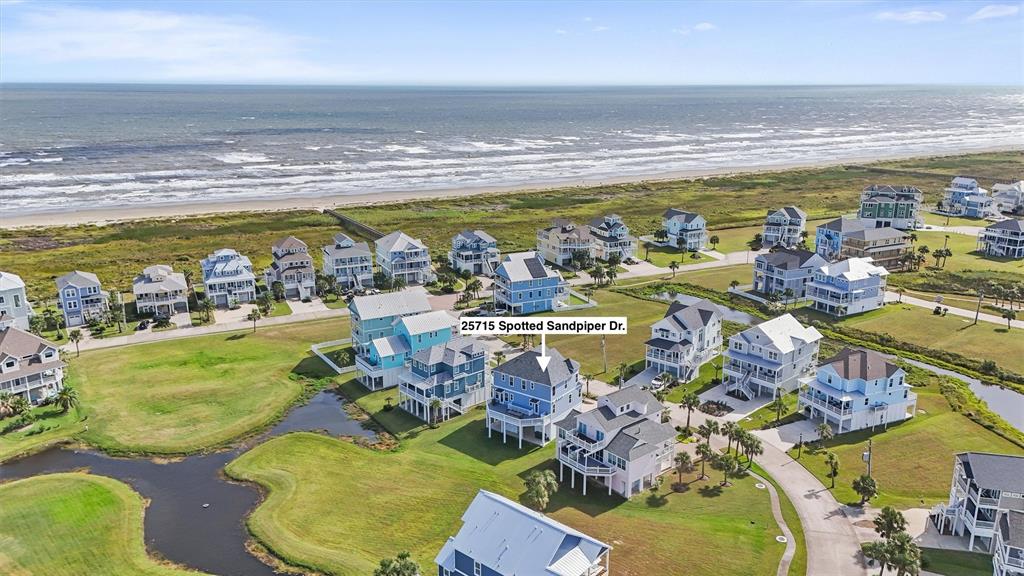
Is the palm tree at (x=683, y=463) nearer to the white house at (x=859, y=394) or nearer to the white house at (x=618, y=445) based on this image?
the white house at (x=618, y=445)

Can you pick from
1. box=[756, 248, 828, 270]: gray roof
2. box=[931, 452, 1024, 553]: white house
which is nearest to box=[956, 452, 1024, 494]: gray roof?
box=[931, 452, 1024, 553]: white house

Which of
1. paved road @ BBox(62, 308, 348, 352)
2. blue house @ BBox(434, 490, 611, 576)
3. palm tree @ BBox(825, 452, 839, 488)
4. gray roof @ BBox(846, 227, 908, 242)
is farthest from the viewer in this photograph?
gray roof @ BBox(846, 227, 908, 242)

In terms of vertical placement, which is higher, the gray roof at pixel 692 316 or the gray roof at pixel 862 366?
the gray roof at pixel 692 316

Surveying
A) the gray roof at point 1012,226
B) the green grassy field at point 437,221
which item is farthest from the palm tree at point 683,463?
the gray roof at point 1012,226

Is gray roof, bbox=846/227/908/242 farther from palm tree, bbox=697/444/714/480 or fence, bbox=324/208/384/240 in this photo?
fence, bbox=324/208/384/240

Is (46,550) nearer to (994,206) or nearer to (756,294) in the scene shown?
(756,294)

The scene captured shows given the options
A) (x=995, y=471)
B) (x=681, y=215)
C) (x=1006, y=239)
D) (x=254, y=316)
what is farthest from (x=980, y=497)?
(x=1006, y=239)

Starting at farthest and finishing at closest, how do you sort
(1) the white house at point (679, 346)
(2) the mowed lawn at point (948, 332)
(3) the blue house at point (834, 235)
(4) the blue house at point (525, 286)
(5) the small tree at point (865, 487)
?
(3) the blue house at point (834, 235), (4) the blue house at point (525, 286), (2) the mowed lawn at point (948, 332), (1) the white house at point (679, 346), (5) the small tree at point (865, 487)
